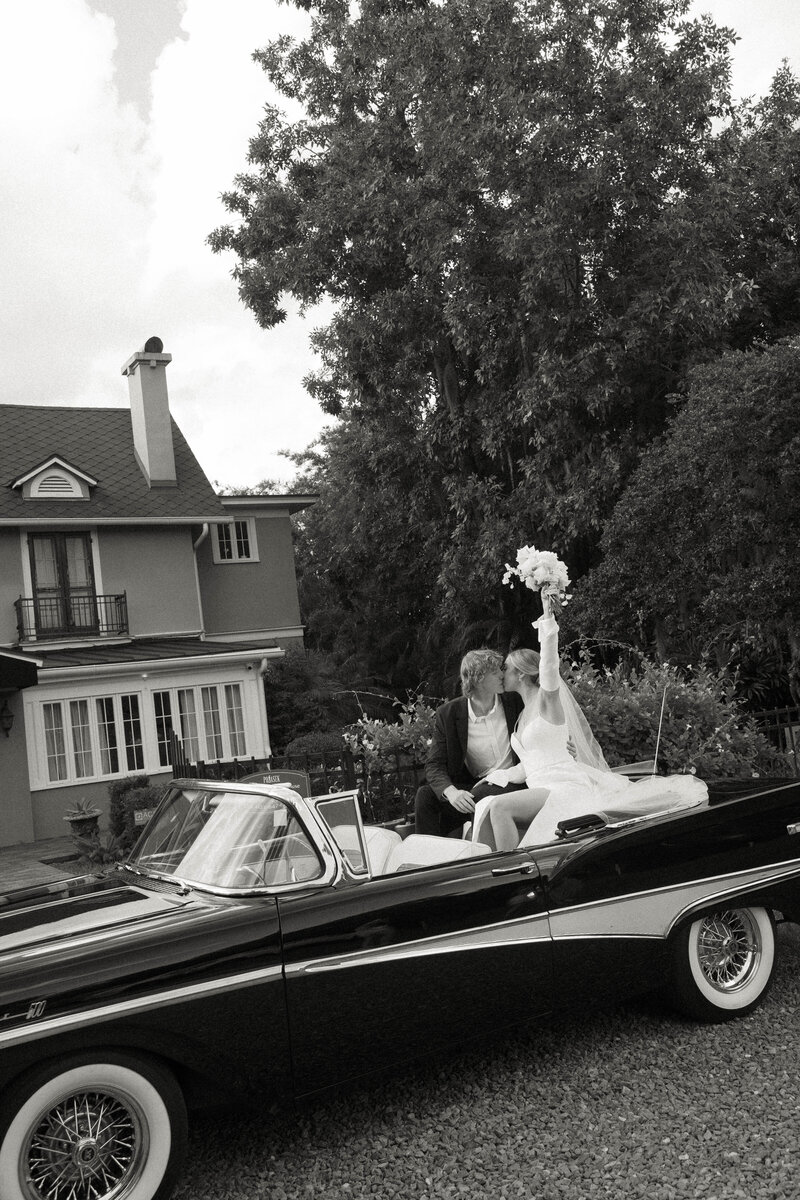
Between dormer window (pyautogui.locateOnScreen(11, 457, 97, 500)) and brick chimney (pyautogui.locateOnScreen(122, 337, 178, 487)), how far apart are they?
5.47 feet

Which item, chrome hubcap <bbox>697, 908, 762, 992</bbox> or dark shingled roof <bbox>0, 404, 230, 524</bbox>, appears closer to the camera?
chrome hubcap <bbox>697, 908, 762, 992</bbox>

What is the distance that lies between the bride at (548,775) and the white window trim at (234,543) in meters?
18.8

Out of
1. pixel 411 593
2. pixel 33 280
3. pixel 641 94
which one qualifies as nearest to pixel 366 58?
pixel 641 94

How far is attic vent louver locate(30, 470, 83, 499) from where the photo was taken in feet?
70.1

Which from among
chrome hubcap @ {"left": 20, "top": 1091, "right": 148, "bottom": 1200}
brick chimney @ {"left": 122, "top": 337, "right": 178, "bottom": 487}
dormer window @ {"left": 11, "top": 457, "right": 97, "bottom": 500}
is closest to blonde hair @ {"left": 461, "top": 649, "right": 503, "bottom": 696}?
chrome hubcap @ {"left": 20, "top": 1091, "right": 148, "bottom": 1200}

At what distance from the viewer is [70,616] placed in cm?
2112

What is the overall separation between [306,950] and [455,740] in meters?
2.52

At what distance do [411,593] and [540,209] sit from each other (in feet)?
42.2

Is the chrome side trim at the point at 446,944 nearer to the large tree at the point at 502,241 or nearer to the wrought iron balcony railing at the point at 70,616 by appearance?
the large tree at the point at 502,241

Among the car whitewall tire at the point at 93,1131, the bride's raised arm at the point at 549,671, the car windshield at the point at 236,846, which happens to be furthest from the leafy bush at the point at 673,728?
the car whitewall tire at the point at 93,1131

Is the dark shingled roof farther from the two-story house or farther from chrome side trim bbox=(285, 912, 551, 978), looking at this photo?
chrome side trim bbox=(285, 912, 551, 978)

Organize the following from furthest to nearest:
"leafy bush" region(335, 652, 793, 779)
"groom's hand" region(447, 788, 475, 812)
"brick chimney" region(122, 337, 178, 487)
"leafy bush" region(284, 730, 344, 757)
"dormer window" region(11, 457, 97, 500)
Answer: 1. "brick chimney" region(122, 337, 178, 487)
2. "dormer window" region(11, 457, 97, 500)
3. "leafy bush" region(284, 730, 344, 757)
4. "leafy bush" region(335, 652, 793, 779)
5. "groom's hand" region(447, 788, 475, 812)

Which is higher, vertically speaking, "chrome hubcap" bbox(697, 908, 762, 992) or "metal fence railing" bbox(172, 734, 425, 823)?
"metal fence railing" bbox(172, 734, 425, 823)

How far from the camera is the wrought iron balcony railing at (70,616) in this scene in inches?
813
